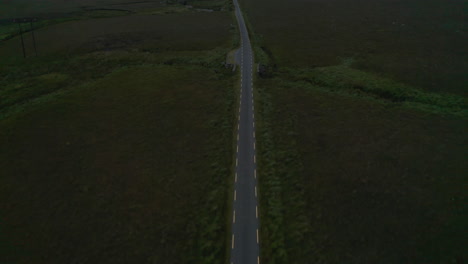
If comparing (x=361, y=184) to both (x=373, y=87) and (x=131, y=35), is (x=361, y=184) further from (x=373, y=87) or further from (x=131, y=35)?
(x=131, y=35)

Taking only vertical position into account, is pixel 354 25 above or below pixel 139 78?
above

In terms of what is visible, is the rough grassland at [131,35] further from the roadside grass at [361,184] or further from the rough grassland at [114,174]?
the roadside grass at [361,184]

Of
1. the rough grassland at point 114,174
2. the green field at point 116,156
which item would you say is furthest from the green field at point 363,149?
the rough grassland at point 114,174

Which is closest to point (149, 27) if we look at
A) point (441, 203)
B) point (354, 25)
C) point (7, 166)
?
point (354, 25)

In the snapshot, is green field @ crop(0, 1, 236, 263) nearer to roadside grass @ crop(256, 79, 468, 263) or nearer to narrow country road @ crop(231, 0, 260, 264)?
narrow country road @ crop(231, 0, 260, 264)

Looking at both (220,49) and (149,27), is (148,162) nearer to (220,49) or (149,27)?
(220,49)

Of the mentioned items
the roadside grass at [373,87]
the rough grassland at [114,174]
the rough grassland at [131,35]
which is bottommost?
the rough grassland at [114,174]
